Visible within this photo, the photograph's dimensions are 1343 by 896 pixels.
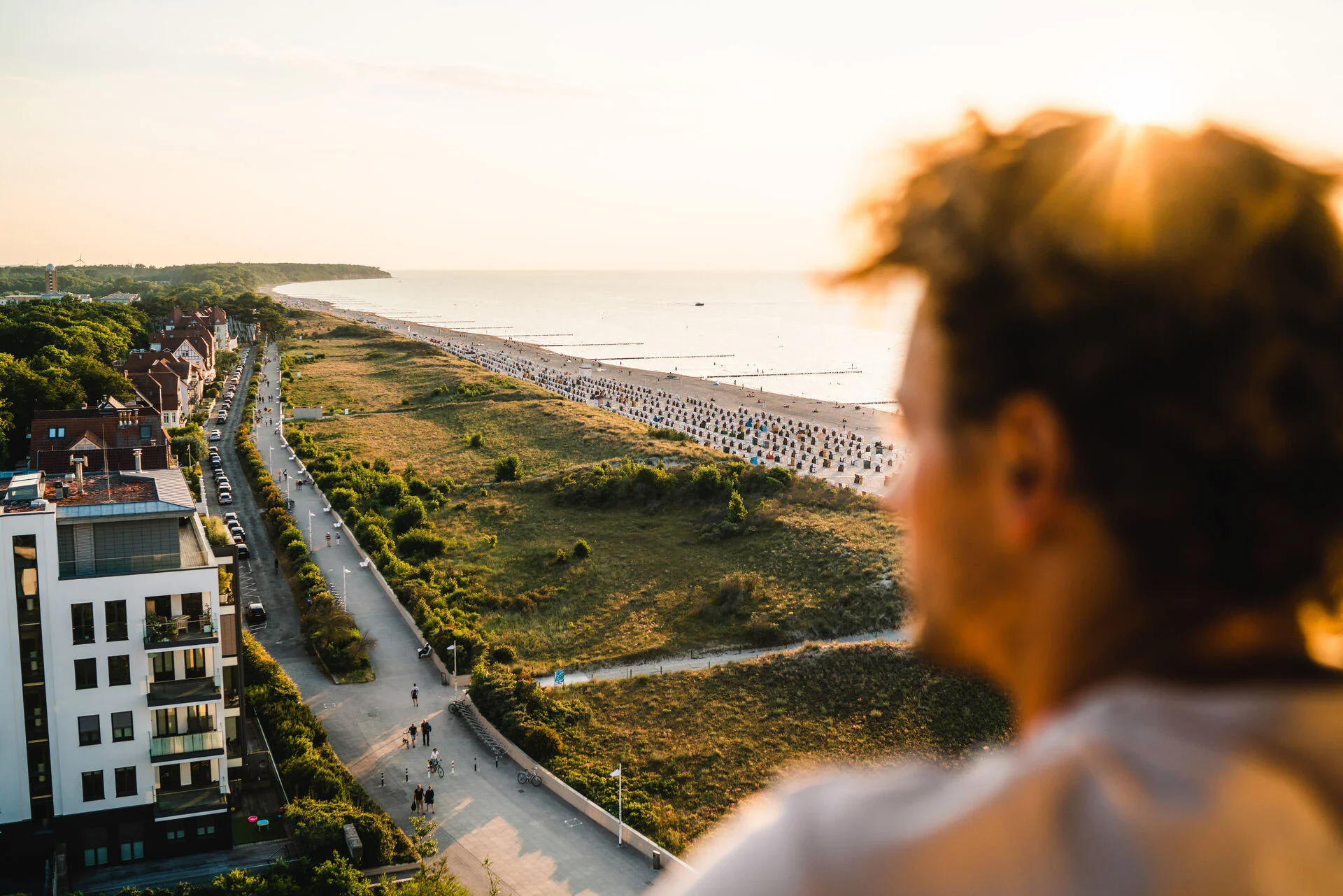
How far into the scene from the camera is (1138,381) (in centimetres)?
129

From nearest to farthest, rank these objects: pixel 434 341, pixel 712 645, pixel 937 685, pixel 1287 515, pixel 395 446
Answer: pixel 1287 515 < pixel 937 685 < pixel 712 645 < pixel 395 446 < pixel 434 341

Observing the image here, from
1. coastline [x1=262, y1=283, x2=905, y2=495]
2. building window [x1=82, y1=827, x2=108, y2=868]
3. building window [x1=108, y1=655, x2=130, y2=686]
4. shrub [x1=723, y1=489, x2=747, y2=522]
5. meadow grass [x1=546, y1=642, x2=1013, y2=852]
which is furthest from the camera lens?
coastline [x1=262, y1=283, x2=905, y2=495]

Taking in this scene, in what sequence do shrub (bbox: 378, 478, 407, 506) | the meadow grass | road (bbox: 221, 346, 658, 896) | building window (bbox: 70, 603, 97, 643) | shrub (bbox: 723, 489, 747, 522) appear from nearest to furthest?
building window (bbox: 70, 603, 97, 643) → road (bbox: 221, 346, 658, 896) → the meadow grass → shrub (bbox: 723, 489, 747, 522) → shrub (bbox: 378, 478, 407, 506)

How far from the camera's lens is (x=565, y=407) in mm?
81562

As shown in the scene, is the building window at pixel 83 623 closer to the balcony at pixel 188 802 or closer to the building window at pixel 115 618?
the building window at pixel 115 618

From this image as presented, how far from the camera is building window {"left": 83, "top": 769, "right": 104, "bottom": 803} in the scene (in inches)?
840

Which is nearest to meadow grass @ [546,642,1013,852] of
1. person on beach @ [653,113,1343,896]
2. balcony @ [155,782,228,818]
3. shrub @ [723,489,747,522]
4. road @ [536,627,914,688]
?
road @ [536,627,914,688]

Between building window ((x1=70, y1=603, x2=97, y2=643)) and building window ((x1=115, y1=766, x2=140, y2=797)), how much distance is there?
284 cm

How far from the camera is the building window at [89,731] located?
2114 cm

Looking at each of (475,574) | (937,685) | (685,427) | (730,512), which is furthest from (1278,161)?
(685,427)

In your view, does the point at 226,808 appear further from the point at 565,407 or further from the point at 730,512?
the point at 565,407

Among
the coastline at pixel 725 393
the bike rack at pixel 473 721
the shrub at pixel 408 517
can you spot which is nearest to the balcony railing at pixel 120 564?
the bike rack at pixel 473 721

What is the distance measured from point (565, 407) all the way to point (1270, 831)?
81.1 metres

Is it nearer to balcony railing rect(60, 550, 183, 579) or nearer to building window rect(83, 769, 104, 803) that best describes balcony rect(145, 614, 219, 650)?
balcony railing rect(60, 550, 183, 579)
